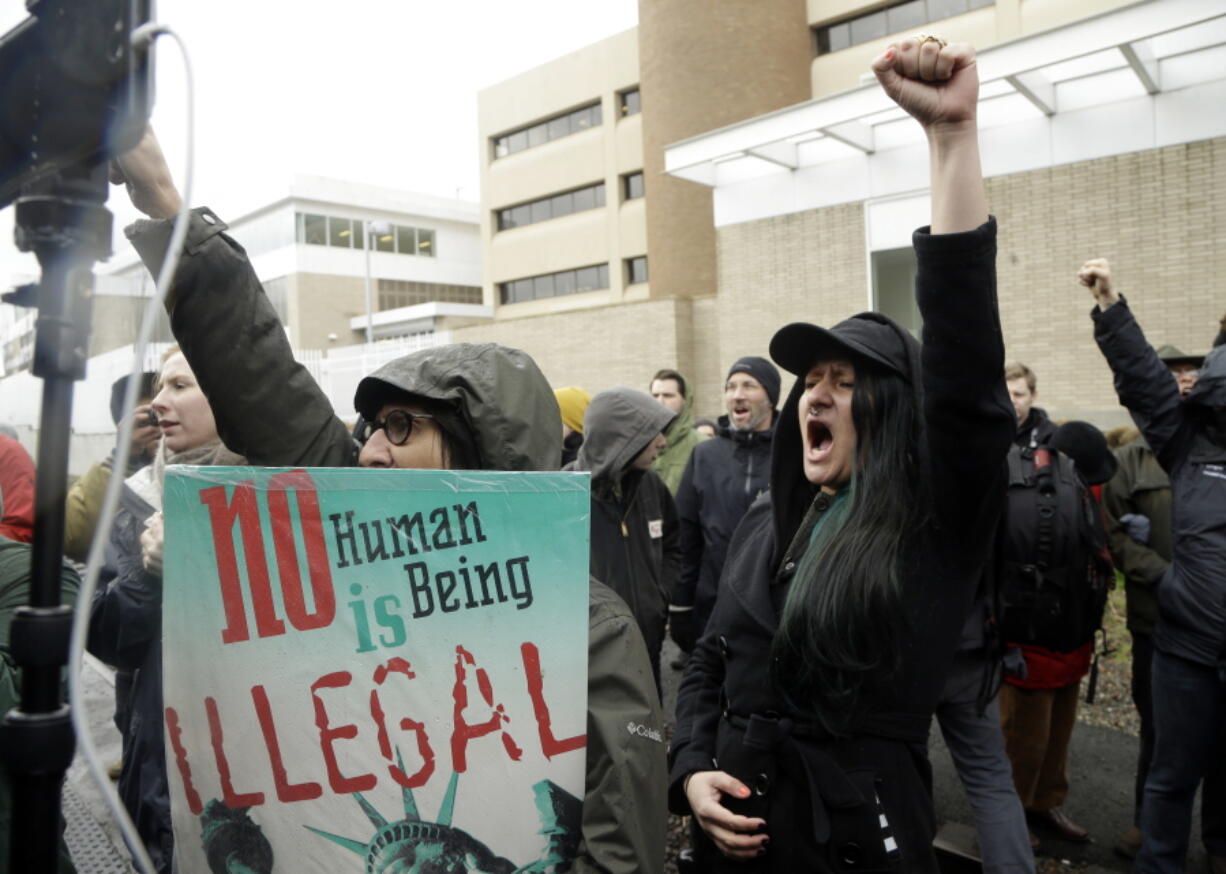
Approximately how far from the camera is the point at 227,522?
1.36 metres

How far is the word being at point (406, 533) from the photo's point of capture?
1.36 meters

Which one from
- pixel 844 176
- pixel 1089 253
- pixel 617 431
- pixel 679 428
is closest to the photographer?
pixel 617 431

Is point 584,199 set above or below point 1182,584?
above

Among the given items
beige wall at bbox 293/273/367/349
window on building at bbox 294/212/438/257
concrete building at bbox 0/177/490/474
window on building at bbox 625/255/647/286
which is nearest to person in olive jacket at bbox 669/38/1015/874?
concrete building at bbox 0/177/490/474

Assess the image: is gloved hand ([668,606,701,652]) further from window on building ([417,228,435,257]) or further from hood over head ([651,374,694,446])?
window on building ([417,228,435,257])

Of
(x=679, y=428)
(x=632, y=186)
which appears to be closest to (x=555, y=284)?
(x=632, y=186)

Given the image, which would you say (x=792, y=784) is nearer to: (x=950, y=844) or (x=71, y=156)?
(x=71, y=156)

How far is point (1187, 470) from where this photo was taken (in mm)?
3023

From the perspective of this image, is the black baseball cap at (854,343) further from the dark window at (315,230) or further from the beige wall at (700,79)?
the dark window at (315,230)

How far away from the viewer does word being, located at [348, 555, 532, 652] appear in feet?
4.42

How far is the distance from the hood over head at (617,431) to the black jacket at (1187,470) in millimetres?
1821

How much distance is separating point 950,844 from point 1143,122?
13363mm

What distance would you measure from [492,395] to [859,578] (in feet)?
2.67

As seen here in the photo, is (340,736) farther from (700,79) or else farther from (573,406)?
(700,79)
